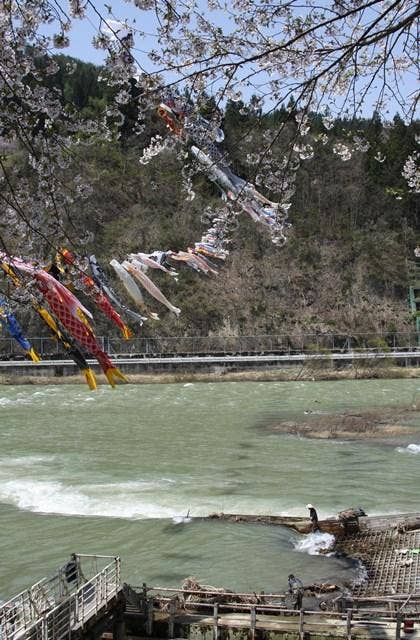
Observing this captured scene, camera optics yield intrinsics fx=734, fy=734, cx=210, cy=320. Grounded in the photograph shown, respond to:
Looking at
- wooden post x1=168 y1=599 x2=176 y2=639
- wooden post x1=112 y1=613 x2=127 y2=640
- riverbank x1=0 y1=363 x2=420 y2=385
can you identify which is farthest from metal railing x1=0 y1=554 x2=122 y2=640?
riverbank x1=0 y1=363 x2=420 y2=385

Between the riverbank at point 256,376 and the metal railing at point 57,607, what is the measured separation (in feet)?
130

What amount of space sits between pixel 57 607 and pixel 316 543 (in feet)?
24.6

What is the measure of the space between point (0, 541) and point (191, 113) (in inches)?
504

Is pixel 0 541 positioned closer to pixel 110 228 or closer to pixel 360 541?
pixel 360 541

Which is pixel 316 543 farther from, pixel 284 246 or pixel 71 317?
pixel 284 246

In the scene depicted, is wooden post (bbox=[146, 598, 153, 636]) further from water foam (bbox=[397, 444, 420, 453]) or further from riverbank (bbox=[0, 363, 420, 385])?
riverbank (bbox=[0, 363, 420, 385])

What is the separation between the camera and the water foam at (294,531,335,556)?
1455cm

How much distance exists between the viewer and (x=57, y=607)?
8555mm

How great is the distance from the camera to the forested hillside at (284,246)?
62.4 m

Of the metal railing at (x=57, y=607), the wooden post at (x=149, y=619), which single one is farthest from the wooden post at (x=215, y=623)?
the metal railing at (x=57, y=607)

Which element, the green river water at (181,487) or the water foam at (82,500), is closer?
the green river water at (181,487)

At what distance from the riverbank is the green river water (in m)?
13.3

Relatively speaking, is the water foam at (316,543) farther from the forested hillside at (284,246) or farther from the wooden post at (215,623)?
the forested hillside at (284,246)

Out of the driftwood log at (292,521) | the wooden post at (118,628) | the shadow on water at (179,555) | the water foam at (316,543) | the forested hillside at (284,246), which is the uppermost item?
the forested hillside at (284,246)
